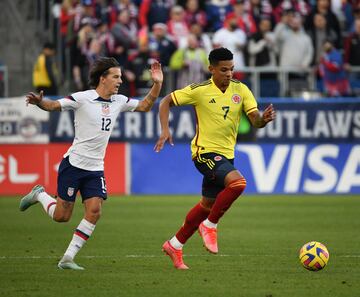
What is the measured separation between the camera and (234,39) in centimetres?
2462

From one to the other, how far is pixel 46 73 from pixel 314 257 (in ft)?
47.8

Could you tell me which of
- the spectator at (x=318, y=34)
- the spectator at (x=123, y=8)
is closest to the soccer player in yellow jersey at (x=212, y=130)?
the spectator at (x=123, y=8)

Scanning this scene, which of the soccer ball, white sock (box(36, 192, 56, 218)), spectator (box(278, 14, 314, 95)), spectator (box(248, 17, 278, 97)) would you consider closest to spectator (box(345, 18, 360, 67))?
spectator (box(278, 14, 314, 95))

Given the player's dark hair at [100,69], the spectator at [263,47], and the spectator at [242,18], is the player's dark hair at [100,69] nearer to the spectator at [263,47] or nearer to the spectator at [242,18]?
the spectator at [263,47]

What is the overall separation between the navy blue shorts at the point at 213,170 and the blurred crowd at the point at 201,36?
12.5 meters

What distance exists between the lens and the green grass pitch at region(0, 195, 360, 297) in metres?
9.94

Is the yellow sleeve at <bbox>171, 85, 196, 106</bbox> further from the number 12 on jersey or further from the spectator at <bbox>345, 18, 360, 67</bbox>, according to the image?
the spectator at <bbox>345, 18, 360, 67</bbox>

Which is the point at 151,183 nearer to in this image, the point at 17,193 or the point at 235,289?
the point at 17,193

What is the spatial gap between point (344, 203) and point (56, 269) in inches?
410

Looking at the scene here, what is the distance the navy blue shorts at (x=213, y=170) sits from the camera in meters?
11.5

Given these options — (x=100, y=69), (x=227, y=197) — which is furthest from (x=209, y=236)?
(x=100, y=69)

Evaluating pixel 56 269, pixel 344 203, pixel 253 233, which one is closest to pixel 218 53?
pixel 56 269

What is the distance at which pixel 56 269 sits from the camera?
11336 millimetres

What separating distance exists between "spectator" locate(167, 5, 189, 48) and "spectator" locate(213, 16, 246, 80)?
34.7 inches
